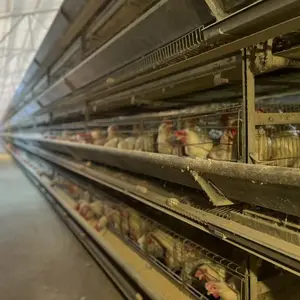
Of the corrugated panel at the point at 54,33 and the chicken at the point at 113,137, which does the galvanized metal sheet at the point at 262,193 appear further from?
the corrugated panel at the point at 54,33

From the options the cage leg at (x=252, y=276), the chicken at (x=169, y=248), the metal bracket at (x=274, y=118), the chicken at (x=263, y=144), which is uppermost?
the metal bracket at (x=274, y=118)

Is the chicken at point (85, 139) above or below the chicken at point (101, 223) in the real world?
above

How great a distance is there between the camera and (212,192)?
3.69 feet

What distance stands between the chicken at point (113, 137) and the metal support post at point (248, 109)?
1.28 meters

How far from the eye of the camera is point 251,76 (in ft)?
3.23

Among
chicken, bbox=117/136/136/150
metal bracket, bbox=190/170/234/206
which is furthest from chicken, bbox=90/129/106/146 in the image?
metal bracket, bbox=190/170/234/206

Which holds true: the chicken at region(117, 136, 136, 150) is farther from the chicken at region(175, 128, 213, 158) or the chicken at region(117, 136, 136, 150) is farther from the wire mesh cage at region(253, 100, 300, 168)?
the wire mesh cage at region(253, 100, 300, 168)

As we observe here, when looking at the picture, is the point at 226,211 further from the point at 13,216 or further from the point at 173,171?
the point at 13,216

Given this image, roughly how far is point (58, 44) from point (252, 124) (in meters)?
2.81

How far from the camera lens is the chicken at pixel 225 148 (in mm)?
1208

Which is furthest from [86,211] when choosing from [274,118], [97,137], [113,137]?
[274,118]

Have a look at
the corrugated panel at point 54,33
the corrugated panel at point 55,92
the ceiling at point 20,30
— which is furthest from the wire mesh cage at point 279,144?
the ceiling at point 20,30

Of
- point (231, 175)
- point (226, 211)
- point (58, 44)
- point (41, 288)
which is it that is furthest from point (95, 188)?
point (231, 175)

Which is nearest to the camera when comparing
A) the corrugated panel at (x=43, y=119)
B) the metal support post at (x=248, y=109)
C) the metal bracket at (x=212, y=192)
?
the metal support post at (x=248, y=109)
